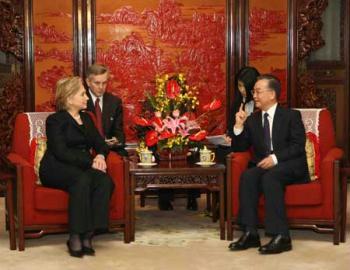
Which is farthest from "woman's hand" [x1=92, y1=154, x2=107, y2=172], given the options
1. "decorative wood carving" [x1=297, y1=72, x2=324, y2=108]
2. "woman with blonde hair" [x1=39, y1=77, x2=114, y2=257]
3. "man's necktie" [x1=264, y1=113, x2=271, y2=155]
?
"decorative wood carving" [x1=297, y1=72, x2=324, y2=108]

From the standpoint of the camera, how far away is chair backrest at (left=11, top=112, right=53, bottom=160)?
4992mm

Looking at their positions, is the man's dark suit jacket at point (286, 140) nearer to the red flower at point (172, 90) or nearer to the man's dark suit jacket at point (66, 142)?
the red flower at point (172, 90)

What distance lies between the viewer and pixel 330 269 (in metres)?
4.10

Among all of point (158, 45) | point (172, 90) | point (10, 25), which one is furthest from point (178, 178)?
point (10, 25)

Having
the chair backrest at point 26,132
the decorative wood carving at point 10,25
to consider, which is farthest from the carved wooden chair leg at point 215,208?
the decorative wood carving at point 10,25

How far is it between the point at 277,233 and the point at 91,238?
117 cm

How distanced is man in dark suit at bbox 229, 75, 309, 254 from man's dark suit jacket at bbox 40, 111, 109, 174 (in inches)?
41.3

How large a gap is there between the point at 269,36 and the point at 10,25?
227 centimetres

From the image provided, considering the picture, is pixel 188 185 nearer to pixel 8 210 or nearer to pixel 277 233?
pixel 277 233

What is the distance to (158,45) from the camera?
21.0 ft

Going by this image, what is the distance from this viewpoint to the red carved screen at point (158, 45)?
250 inches

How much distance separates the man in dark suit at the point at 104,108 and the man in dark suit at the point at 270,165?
3.35 feet

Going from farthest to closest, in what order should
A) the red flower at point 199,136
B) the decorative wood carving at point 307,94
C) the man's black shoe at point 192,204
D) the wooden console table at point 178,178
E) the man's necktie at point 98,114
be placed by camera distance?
the decorative wood carving at point 307,94, the man's black shoe at point 192,204, the man's necktie at point 98,114, the red flower at point 199,136, the wooden console table at point 178,178

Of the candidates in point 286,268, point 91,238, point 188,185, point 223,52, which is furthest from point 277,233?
point 223,52
